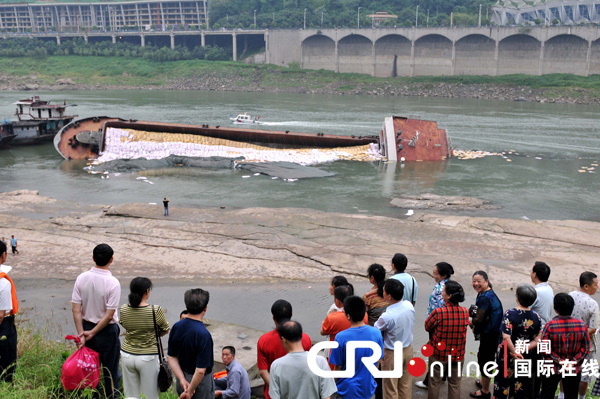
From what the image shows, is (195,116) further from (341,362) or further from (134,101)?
(341,362)

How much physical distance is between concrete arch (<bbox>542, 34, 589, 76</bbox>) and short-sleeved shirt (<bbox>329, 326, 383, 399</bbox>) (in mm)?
85531

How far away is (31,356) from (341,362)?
3.68 m

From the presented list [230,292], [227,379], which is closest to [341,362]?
[227,379]

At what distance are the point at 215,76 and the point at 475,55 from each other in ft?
132

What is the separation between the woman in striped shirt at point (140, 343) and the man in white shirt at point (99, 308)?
27cm

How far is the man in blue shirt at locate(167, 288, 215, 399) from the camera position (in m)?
4.69

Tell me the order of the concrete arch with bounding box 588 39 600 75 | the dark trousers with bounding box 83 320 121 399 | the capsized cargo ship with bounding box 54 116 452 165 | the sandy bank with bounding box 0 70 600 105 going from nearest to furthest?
the dark trousers with bounding box 83 320 121 399, the capsized cargo ship with bounding box 54 116 452 165, the sandy bank with bounding box 0 70 600 105, the concrete arch with bounding box 588 39 600 75

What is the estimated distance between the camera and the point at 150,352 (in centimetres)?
517

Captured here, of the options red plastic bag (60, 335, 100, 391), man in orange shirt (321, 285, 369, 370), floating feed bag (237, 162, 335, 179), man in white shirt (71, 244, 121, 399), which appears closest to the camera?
red plastic bag (60, 335, 100, 391)

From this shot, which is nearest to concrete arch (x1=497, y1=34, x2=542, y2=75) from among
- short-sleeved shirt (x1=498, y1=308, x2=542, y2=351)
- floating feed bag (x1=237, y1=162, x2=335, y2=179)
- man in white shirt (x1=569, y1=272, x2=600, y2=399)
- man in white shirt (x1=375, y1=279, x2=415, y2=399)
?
floating feed bag (x1=237, y1=162, x2=335, y2=179)

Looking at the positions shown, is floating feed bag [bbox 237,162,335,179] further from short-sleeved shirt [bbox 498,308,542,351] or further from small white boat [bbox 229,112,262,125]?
short-sleeved shirt [bbox 498,308,542,351]

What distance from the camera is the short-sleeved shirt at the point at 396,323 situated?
539 cm

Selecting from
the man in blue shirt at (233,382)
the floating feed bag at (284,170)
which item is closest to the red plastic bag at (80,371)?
the man in blue shirt at (233,382)

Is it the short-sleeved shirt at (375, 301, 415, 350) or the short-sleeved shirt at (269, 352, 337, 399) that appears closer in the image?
the short-sleeved shirt at (269, 352, 337, 399)
